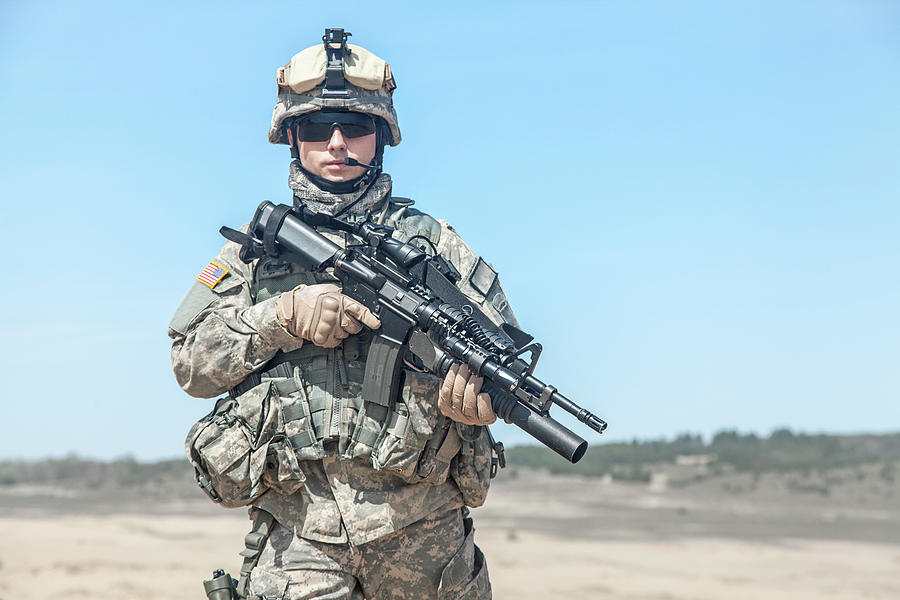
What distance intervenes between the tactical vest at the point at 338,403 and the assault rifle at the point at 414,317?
0.34 ft

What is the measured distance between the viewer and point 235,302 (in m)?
4.98

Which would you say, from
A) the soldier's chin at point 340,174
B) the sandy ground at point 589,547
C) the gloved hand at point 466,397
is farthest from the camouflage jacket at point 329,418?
the sandy ground at point 589,547

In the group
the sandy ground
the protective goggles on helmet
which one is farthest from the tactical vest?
Answer: the sandy ground

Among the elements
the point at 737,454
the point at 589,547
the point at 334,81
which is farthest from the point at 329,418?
the point at 737,454

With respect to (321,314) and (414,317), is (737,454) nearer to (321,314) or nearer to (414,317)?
(414,317)

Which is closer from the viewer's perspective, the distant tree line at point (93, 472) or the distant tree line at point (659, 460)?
the distant tree line at point (659, 460)

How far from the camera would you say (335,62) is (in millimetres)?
5062

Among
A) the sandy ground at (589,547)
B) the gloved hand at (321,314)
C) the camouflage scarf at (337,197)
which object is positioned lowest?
the sandy ground at (589,547)

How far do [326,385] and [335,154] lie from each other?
3.81 feet

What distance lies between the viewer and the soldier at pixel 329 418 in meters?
4.67

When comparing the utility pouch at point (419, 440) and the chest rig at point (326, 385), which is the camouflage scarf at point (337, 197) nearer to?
the chest rig at point (326, 385)

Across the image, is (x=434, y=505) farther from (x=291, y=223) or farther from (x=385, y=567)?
(x=291, y=223)

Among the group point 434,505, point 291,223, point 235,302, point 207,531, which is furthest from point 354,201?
point 207,531

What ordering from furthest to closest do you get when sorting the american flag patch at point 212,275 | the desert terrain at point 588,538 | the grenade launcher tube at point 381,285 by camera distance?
the desert terrain at point 588,538 < the american flag patch at point 212,275 < the grenade launcher tube at point 381,285
